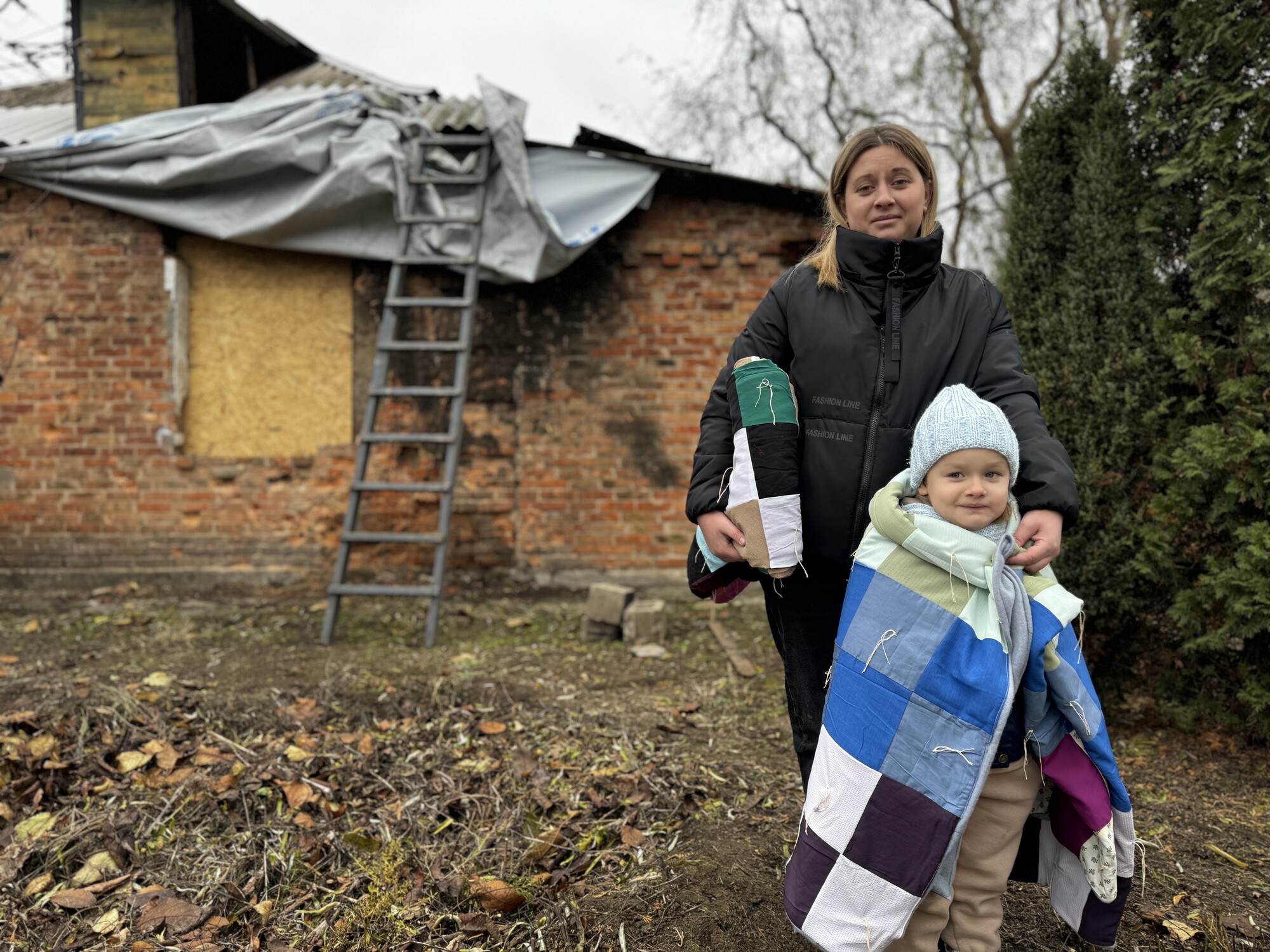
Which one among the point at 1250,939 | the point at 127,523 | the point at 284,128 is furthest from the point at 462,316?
the point at 1250,939

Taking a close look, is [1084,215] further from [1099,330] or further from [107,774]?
[107,774]

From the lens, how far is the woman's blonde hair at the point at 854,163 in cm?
186

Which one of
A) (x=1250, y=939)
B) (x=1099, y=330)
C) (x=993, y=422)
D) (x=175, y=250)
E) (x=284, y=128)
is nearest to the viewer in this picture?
(x=993, y=422)

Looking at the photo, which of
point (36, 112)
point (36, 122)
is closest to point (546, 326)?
point (36, 122)

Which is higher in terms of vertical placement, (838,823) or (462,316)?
(462,316)

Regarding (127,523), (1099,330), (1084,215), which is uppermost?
(1084,215)

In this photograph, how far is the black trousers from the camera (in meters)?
1.91

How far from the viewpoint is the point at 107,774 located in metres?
3.02

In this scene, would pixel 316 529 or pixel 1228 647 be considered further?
pixel 316 529

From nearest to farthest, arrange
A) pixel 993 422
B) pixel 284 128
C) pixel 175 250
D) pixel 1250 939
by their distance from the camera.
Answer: pixel 993 422 → pixel 1250 939 → pixel 284 128 → pixel 175 250

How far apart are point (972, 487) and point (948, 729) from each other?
450mm

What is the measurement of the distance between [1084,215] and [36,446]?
6.15 m

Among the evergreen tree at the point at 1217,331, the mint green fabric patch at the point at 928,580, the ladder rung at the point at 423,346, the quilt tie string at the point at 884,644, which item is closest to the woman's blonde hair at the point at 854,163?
the mint green fabric patch at the point at 928,580

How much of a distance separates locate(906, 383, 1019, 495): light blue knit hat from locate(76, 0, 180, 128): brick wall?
6.27 metres
